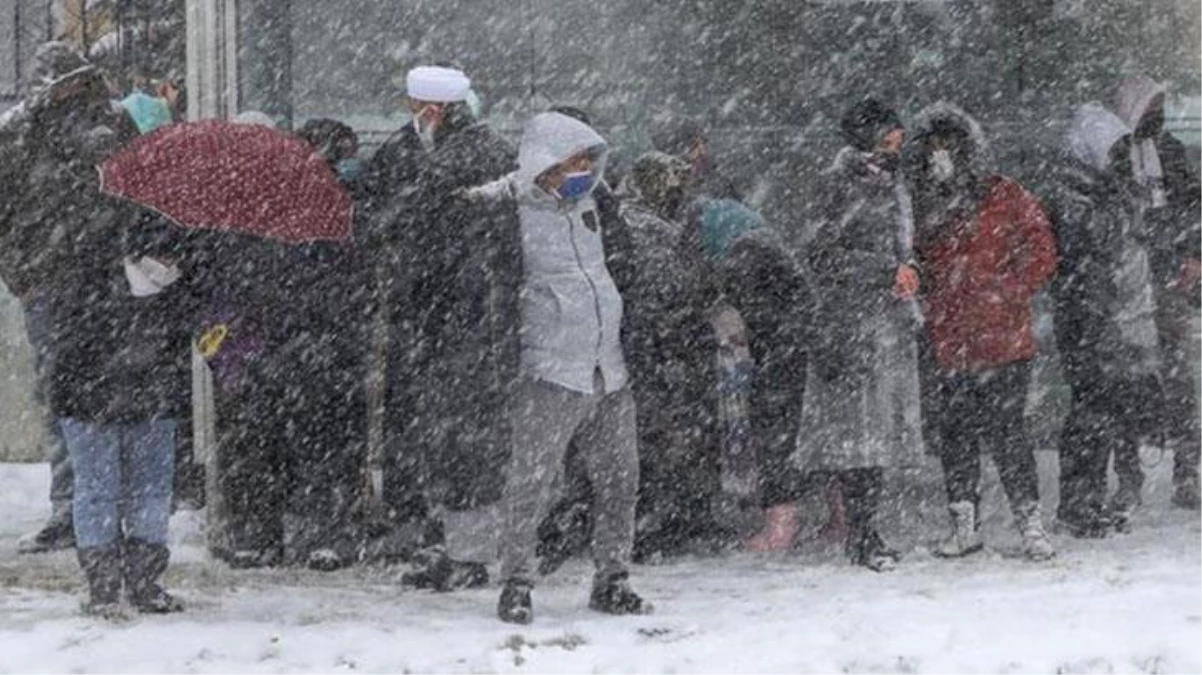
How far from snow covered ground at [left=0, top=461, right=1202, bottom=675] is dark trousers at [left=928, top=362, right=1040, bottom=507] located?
306 millimetres

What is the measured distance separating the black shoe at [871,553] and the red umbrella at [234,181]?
7.83 feet

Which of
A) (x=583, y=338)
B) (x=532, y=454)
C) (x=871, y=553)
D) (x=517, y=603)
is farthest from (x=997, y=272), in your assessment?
(x=517, y=603)

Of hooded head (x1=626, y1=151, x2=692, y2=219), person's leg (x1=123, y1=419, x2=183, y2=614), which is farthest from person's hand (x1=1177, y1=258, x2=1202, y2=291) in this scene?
person's leg (x1=123, y1=419, x2=183, y2=614)

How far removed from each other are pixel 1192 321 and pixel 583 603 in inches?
170

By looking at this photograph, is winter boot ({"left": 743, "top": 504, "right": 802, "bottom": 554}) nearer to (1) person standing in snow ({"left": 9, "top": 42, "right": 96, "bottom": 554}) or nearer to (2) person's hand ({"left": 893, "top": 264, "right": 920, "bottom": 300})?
(2) person's hand ({"left": 893, "top": 264, "right": 920, "bottom": 300})

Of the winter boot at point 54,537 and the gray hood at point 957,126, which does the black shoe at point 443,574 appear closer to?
the winter boot at point 54,537

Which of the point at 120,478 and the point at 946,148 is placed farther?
the point at 946,148

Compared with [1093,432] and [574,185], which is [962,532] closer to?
[1093,432]

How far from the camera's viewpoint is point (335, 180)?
955 cm

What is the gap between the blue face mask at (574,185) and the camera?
8.60 meters

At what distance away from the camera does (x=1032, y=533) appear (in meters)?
10.0

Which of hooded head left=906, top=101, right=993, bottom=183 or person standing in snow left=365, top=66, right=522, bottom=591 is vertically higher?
hooded head left=906, top=101, right=993, bottom=183

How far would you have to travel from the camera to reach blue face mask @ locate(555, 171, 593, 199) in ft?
28.2

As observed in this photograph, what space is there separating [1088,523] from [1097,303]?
94cm
